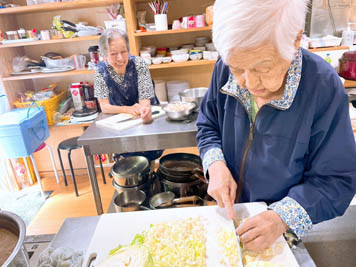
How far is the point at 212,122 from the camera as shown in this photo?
1179mm

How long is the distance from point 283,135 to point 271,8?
0.42 m

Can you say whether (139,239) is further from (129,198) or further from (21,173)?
(21,173)

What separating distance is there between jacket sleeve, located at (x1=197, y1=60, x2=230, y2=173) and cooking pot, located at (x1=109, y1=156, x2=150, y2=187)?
0.70m

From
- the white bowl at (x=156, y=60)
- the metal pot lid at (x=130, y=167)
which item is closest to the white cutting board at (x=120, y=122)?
the metal pot lid at (x=130, y=167)

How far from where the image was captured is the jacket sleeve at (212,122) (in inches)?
41.6

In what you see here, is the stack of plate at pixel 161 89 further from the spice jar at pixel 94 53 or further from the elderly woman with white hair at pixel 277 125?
the elderly woman with white hair at pixel 277 125

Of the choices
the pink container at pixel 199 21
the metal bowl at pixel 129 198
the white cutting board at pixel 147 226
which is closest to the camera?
the white cutting board at pixel 147 226

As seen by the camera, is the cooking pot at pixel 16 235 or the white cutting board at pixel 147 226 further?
the white cutting board at pixel 147 226

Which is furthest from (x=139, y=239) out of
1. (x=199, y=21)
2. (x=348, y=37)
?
(x=348, y=37)

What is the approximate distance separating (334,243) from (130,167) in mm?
1291

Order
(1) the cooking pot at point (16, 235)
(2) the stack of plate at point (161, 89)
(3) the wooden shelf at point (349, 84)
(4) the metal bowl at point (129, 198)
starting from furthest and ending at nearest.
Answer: (2) the stack of plate at point (161, 89), (3) the wooden shelf at point (349, 84), (4) the metal bowl at point (129, 198), (1) the cooking pot at point (16, 235)

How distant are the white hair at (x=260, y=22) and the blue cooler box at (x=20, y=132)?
2.44m

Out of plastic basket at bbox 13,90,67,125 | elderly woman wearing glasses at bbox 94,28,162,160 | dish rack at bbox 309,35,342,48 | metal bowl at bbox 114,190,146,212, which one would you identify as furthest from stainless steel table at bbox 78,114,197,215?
dish rack at bbox 309,35,342,48

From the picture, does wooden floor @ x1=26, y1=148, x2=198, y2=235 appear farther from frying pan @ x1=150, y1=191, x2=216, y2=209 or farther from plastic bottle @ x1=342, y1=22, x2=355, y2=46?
plastic bottle @ x1=342, y1=22, x2=355, y2=46
